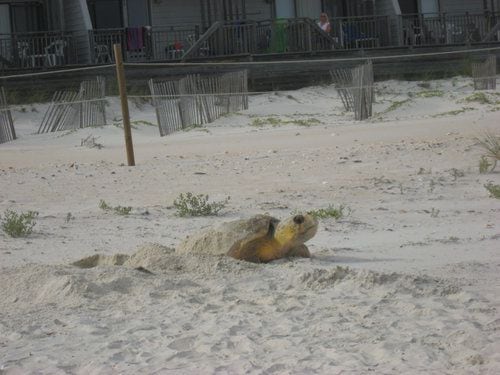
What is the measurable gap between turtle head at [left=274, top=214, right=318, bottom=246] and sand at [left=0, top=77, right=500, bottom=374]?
19cm

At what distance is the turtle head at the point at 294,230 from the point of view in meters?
6.95

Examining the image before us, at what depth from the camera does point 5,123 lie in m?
20.2

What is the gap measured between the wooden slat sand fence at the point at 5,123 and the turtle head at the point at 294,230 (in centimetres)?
1406

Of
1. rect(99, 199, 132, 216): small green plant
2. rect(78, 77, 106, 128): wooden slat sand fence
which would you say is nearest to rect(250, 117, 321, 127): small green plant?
rect(78, 77, 106, 128): wooden slat sand fence

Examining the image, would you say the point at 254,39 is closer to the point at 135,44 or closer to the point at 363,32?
the point at 135,44

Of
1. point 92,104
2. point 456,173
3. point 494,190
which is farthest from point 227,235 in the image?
point 92,104

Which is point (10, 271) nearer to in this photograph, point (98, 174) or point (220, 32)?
point (98, 174)

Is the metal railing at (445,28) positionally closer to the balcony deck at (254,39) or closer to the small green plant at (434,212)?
the balcony deck at (254,39)

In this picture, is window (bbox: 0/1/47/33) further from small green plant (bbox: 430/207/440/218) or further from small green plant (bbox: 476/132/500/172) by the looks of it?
small green plant (bbox: 430/207/440/218)

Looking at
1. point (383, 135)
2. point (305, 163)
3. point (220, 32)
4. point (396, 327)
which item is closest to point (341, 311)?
point (396, 327)

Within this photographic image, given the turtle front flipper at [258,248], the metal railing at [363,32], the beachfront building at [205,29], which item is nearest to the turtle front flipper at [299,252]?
the turtle front flipper at [258,248]

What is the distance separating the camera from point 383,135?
56.2 feet

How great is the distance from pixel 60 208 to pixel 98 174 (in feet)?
9.17

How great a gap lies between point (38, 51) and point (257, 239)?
66.9 ft
